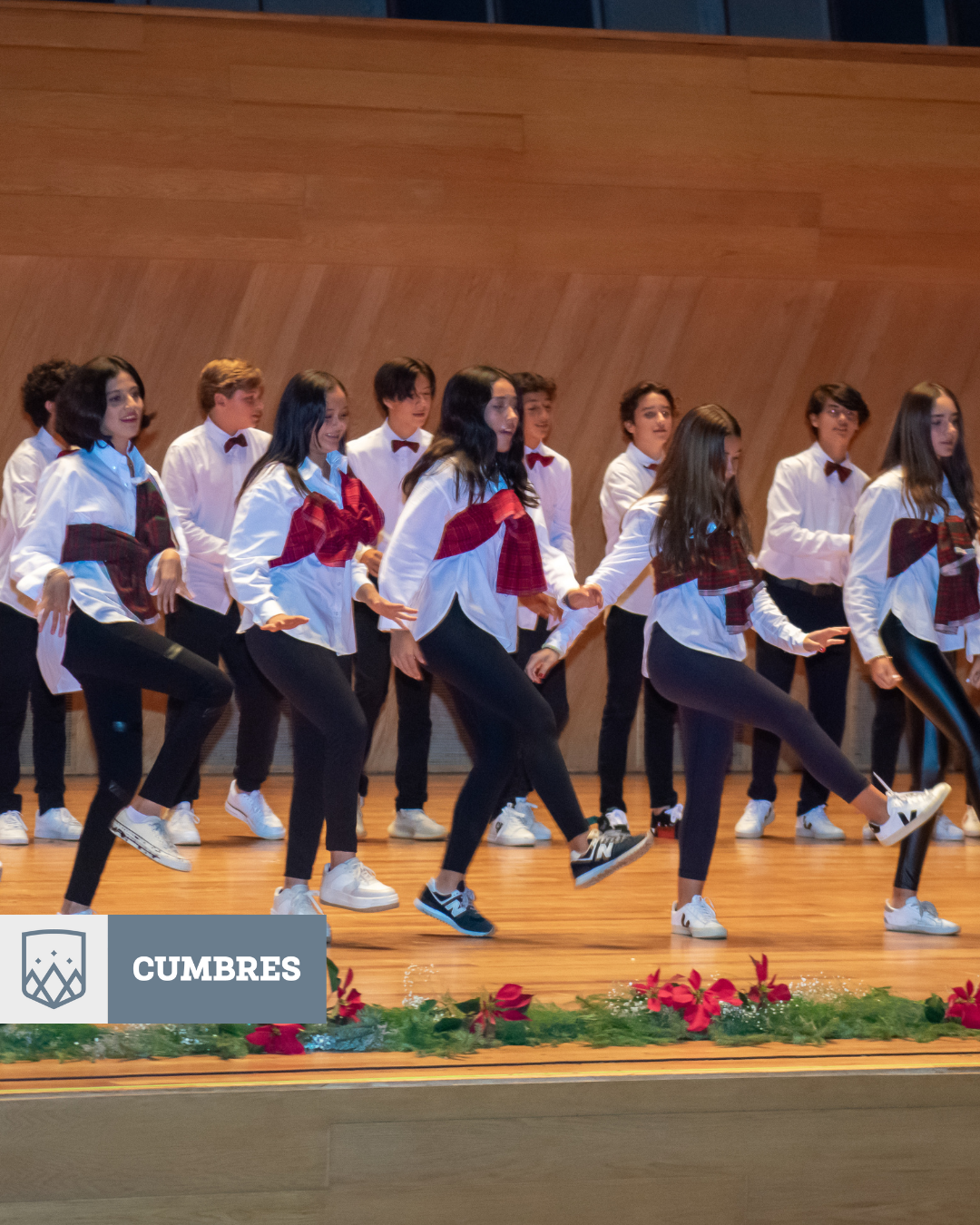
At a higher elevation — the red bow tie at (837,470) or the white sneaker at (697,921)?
the red bow tie at (837,470)

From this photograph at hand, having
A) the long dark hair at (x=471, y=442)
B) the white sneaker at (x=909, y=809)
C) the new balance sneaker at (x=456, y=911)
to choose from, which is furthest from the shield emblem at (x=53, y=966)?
the white sneaker at (x=909, y=809)

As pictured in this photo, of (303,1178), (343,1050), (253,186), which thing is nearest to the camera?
(303,1178)

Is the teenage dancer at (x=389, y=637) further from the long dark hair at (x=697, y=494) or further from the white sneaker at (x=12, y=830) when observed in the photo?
the long dark hair at (x=697, y=494)

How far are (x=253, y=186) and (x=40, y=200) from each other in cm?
91

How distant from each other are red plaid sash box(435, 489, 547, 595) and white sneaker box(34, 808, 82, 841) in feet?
6.93

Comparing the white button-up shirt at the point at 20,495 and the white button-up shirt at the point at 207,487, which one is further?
the white button-up shirt at the point at 207,487

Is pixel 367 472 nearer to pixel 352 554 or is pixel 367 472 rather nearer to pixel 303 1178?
pixel 352 554

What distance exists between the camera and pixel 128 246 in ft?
21.1

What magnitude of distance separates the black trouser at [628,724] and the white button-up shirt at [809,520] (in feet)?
2.21

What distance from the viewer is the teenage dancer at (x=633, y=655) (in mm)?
5352

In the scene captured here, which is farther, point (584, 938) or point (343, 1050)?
point (584, 938)

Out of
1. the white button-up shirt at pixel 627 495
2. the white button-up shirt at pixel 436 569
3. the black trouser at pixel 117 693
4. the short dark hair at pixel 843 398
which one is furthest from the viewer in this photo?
the short dark hair at pixel 843 398

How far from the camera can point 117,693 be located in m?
3.48

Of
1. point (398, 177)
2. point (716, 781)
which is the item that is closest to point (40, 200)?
point (398, 177)
